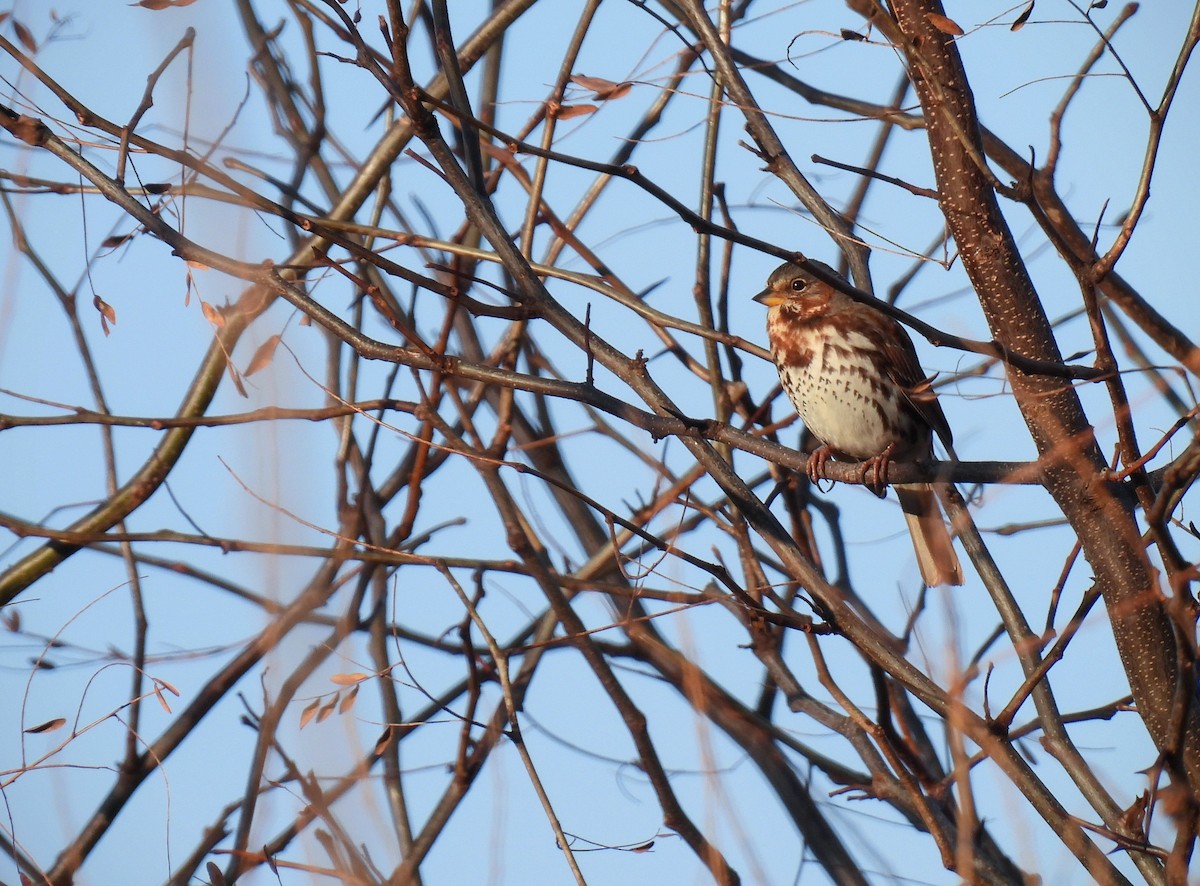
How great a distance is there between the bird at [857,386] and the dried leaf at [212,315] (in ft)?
6.87

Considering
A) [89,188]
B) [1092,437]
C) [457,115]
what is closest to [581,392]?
[457,115]

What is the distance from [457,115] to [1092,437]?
1.46 metres

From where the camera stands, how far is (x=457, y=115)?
244 centimetres

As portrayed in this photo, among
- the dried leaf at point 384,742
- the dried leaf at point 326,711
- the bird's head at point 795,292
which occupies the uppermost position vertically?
the bird's head at point 795,292

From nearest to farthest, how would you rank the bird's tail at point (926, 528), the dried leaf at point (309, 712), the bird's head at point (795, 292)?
the dried leaf at point (309, 712) → the bird's tail at point (926, 528) → the bird's head at point (795, 292)

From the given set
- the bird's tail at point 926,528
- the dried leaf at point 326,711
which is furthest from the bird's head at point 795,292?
the dried leaf at point 326,711

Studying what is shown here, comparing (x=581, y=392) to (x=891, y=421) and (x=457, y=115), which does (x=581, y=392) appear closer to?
(x=457, y=115)

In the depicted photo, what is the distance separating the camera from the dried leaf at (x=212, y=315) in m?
2.89

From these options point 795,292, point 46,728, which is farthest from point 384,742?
point 795,292

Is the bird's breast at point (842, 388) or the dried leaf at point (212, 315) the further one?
the bird's breast at point (842, 388)

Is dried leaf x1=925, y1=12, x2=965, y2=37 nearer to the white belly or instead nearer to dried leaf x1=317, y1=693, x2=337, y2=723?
dried leaf x1=317, y1=693, x2=337, y2=723

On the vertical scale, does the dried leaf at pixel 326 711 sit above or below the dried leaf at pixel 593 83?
below

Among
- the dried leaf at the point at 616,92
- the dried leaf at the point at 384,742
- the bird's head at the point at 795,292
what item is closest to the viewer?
the dried leaf at the point at 616,92

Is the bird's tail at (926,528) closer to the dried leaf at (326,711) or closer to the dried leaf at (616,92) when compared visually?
the dried leaf at (616,92)
